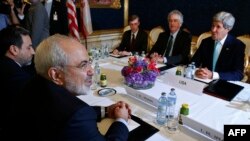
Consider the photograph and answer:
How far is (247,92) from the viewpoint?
5.47 feet

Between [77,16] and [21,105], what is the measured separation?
354cm

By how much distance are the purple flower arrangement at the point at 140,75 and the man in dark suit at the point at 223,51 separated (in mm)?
537

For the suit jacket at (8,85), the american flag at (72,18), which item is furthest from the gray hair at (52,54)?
the american flag at (72,18)

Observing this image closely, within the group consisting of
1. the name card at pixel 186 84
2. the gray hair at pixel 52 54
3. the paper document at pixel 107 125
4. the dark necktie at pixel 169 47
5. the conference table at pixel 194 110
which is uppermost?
the gray hair at pixel 52 54

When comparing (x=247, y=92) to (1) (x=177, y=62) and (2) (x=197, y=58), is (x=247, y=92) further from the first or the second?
(1) (x=177, y=62)

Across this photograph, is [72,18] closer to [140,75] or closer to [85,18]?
[85,18]

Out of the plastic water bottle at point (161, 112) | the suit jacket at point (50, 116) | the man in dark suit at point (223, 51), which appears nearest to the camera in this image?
the suit jacket at point (50, 116)

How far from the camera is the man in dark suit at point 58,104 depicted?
2.70 feet

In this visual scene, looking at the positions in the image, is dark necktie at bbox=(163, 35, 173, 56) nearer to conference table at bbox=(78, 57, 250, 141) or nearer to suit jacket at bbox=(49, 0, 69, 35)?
conference table at bbox=(78, 57, 250, 141)

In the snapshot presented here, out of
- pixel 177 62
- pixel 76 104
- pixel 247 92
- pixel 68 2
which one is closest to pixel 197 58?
pixel 177 62

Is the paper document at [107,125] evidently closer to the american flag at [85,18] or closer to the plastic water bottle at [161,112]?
the plastic water bottle at [161,112]

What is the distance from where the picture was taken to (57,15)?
3.96m

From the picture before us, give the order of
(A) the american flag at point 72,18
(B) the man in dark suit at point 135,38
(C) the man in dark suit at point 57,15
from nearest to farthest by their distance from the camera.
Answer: (B) the man in dark suit at point 135,38, (A) the american flag at point 72,18, (C) the man in dark suit at point 57,15

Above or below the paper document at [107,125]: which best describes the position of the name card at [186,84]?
above
